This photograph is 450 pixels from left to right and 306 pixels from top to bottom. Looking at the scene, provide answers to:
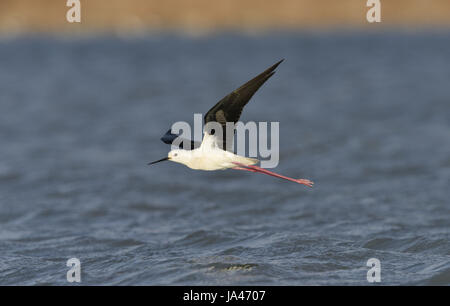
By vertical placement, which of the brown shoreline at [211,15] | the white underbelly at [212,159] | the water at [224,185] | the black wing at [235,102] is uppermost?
the brown shoreline at [211,15]

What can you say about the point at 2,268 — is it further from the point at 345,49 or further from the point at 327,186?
the point at 345,49

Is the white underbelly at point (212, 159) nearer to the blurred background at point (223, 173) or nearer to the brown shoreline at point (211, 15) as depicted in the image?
the blurred background at point (223, 173)

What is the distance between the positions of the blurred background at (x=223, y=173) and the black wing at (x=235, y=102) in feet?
6.02

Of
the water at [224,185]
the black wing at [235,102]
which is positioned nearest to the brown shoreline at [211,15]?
the water at [224,185]

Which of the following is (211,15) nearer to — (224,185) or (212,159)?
(224,185)

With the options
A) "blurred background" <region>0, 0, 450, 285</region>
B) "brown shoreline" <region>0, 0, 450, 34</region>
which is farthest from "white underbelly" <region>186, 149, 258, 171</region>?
"brown shoreline" <region>0, 0, 450, 34</region>

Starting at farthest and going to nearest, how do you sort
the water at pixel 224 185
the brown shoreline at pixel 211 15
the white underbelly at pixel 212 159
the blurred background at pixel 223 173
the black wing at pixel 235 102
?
the brown shoreline at pixel 211 15 → the blurred background at pixel 223 173 → the water at pixel 224 185 → the white underbelly at pixel 212 159 → the black wing at pixel 235 102

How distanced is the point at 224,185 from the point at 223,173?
45.4 inches

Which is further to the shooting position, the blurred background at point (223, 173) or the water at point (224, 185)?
the blurred background at point (223, 173)

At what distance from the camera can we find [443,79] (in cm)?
3272

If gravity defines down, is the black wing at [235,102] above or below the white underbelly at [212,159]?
above

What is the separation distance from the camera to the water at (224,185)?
9562 mm

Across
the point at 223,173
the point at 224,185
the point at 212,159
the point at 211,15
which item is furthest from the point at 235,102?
the point at 211,15

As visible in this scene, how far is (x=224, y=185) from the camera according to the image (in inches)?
627
